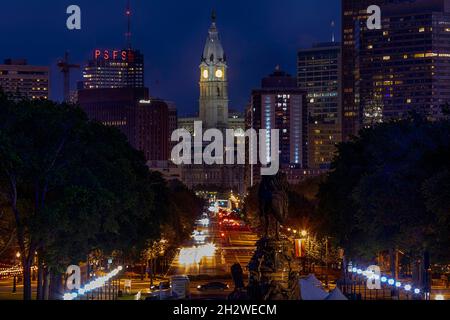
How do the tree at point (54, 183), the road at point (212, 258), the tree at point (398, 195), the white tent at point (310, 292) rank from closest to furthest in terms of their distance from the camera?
the white tent at point (310, 292) → the tree at point (54, 183) → the tree at point (398, 195) → the road at point (212, 258)

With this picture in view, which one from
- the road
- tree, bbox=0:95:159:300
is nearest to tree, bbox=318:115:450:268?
the road

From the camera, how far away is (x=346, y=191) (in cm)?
8856

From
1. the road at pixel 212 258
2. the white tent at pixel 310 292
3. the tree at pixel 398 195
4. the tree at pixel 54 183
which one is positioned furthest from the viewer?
the road at pixel 212 258

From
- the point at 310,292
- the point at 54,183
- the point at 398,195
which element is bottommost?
the point at 310,292

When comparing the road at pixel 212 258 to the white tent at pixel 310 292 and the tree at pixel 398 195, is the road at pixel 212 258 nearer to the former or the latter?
the tree at pixel 398 195

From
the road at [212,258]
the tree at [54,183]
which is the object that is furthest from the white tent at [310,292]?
the road at [212,258]

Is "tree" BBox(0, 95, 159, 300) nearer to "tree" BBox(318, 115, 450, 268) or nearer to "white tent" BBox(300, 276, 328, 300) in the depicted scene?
"white tent" BBox(300, 276, 328, 300)

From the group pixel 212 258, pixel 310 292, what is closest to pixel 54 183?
pixel 310 292

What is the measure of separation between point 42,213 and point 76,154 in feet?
20.2

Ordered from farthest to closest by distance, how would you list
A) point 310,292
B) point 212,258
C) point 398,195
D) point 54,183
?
point 212,258, point 398,195, point 54,183, point 310,292

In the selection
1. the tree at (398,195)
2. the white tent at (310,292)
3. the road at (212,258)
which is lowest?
the road at (212,258)

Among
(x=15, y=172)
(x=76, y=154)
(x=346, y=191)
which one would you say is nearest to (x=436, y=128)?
(x=346, y=191)

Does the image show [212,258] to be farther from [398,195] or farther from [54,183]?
[54,183]

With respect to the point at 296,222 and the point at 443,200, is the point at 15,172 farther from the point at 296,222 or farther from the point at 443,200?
the point at 296,222
